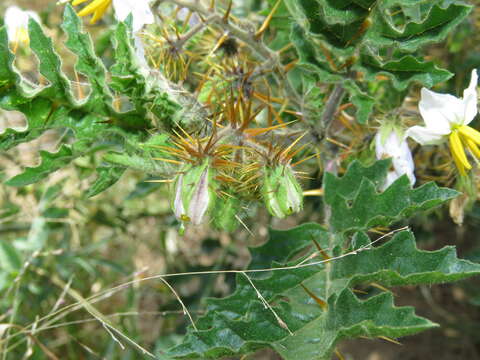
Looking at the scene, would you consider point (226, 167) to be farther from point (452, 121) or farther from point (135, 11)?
point (452, 121)

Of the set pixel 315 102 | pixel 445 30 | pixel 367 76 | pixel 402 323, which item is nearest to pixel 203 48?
pixel 315 102

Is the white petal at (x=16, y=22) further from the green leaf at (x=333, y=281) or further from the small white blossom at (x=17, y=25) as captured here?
the green leaf at (x=333, y=281)

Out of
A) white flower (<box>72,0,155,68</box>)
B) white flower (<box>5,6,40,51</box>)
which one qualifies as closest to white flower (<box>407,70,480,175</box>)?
white flower (<box>72,0,155,68</box>)

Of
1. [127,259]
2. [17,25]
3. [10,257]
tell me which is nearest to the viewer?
[17,25]

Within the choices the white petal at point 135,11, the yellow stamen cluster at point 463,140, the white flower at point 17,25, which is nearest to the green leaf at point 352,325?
the yellow stamen cluster at point 463,140

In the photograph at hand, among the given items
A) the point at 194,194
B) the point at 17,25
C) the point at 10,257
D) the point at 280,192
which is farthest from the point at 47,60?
the point at 10,257

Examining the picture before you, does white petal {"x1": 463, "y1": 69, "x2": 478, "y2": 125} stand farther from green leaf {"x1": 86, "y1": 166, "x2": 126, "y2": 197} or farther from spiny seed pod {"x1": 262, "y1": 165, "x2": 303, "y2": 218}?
green leaf {"x1": 86, "y1": 166, "x2": 126, "y2": 197}
